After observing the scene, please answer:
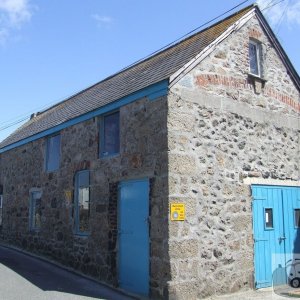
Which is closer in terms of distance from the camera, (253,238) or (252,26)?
(253,238)

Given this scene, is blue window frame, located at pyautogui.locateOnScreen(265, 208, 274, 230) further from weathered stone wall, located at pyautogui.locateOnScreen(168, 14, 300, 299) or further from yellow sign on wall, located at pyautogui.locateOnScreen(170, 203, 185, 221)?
yellow sign on wall, located at pyautogui.locateOnScreen(170, 203, 185, 221)

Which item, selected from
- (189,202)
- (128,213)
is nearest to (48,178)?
(128,213)

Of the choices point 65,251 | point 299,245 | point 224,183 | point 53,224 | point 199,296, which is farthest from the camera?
point 53,224

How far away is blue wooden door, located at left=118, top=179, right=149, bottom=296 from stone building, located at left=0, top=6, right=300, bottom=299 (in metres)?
0.02

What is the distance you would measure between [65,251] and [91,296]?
3308mm

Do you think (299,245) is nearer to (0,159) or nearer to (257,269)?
(257,269)

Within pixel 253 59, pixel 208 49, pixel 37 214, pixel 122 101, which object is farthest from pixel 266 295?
pixel 37 214

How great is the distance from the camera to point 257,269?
31.9 feet

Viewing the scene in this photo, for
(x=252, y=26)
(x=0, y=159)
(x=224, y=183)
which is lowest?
(x=224, y=183)

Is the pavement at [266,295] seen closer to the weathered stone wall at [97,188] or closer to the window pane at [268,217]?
the window pane at [268,217]

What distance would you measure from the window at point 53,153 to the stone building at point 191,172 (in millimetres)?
627

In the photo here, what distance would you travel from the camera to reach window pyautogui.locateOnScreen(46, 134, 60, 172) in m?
13.2

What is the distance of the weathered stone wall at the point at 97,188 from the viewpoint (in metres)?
8.62

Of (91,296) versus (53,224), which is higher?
(53,224)
